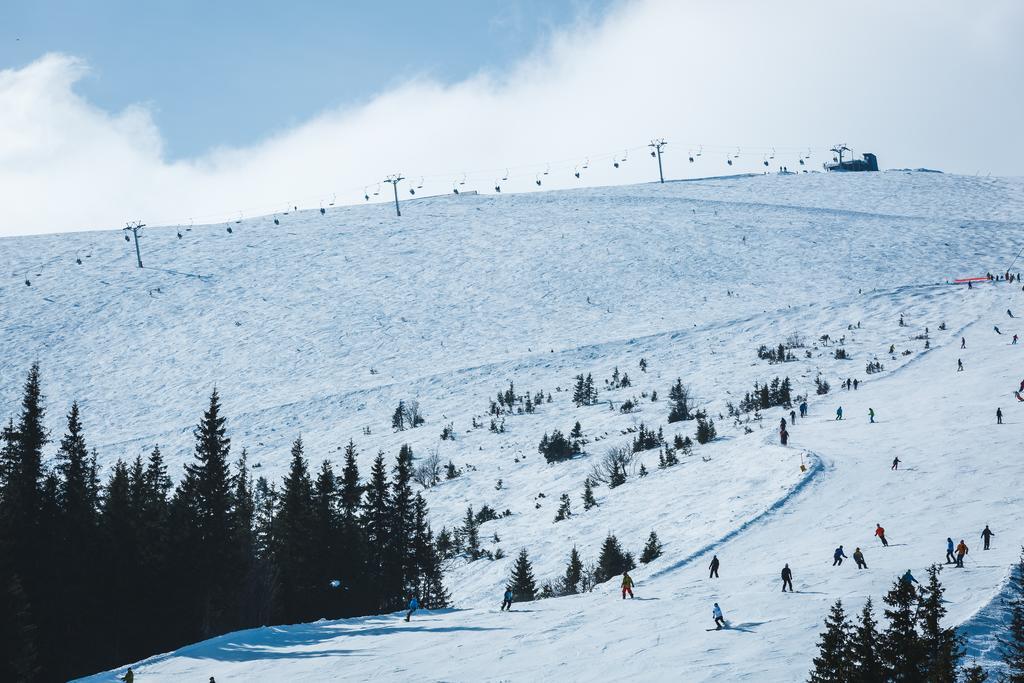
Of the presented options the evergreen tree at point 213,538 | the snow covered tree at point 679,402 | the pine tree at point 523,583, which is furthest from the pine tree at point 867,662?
the snow covered tree at point 679,402

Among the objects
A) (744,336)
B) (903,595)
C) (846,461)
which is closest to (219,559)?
(846,461)

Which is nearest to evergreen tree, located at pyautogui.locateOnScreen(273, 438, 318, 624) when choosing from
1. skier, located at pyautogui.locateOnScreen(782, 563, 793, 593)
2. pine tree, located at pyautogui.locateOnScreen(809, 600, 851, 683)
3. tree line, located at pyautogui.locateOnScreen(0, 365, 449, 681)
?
tree line, located at pyautogui.locateOnScreen(0, 365, 449, 681)

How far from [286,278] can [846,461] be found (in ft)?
203

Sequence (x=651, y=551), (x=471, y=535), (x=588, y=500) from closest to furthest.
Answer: (x=651, y=551) → (x=471, y=535) → (x=588, y=500)

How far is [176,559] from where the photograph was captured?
108 ft

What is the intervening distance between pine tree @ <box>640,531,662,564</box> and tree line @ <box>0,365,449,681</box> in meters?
7.44

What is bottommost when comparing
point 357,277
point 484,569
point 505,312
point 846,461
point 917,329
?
point 484,569

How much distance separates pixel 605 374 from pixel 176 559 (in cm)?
3394

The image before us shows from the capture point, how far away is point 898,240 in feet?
276

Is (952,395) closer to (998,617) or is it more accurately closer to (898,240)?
(998,617)

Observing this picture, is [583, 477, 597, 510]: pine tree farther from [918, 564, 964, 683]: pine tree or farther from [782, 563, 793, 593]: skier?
[918, 564, 964, 683]: pine tree

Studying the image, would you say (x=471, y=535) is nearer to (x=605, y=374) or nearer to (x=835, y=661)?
(x=605, y=374)

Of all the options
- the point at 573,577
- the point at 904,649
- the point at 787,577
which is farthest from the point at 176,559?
the point at 904,649

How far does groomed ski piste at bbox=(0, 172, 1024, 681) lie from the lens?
23844 millimetres
